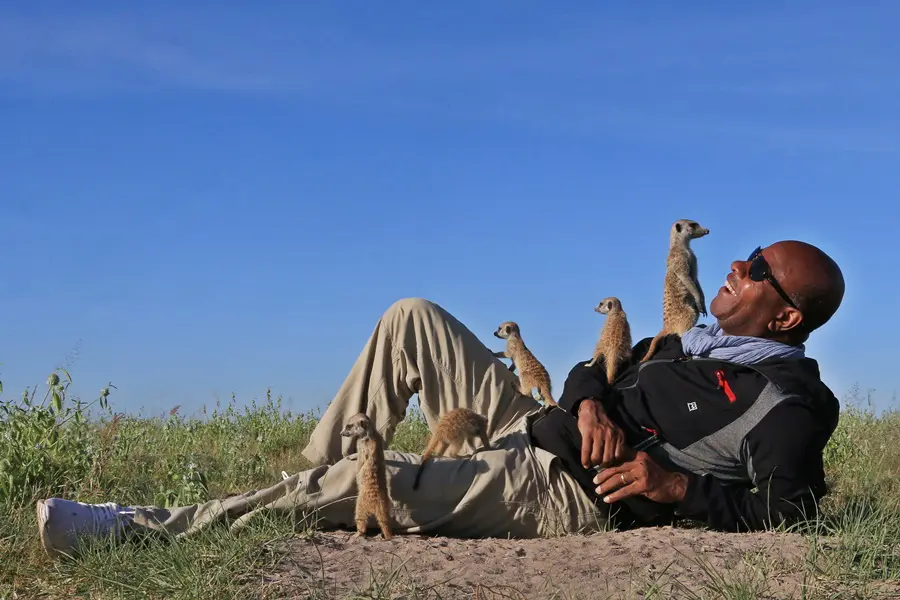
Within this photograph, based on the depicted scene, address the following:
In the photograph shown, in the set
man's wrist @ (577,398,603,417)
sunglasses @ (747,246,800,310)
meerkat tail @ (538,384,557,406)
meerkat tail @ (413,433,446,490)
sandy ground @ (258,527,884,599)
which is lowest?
sandy ground @ (258,527,884,599)

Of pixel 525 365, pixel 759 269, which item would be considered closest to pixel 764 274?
pixel 759 269

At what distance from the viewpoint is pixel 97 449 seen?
5.68 m

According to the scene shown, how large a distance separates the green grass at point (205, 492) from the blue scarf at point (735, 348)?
0.74 metres

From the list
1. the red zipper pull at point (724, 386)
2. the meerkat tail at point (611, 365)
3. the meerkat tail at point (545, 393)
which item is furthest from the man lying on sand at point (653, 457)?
the meerkat tail at point (545, 393)

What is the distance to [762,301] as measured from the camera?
4262 millimetres

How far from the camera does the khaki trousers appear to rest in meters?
4.11

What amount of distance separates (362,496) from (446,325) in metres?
1.07

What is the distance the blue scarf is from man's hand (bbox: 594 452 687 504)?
605 millimetres

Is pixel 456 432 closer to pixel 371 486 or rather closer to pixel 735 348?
pixel 371 486

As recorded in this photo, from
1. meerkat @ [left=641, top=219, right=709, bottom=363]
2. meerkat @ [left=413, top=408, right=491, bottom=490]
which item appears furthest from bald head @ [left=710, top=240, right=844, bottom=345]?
meerkat @ [left=413, top=408, right=491, bottom=490]

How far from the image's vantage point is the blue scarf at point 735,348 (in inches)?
165

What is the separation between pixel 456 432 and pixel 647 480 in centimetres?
95

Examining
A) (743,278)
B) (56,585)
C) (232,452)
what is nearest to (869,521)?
(743,278)

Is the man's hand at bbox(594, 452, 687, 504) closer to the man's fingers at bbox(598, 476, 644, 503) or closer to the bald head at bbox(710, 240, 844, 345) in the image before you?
the man's fingers at bbox(598, 476, 644, 503)
